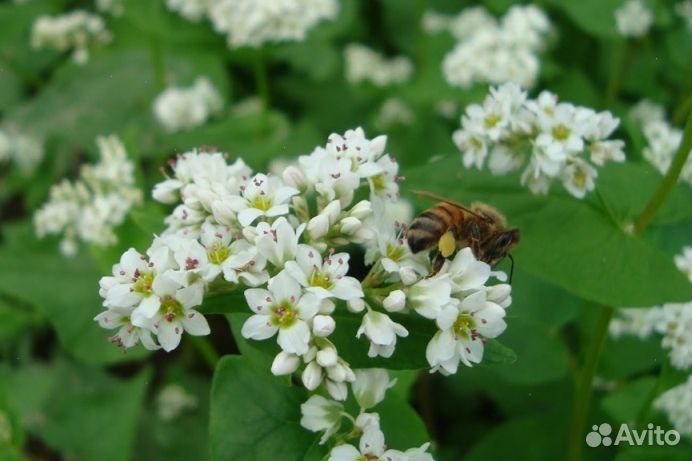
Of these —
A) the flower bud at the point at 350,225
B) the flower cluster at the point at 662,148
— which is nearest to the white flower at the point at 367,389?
the flower bud at the point at 350,225

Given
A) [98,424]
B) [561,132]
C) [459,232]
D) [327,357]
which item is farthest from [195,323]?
[98,424]

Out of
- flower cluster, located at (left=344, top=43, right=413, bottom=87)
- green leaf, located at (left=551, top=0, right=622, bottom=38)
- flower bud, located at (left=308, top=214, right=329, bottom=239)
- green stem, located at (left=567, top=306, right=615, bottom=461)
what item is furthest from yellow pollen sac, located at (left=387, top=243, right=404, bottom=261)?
flower cluster, located at (left=344, top=43, right=413, bottom=87)

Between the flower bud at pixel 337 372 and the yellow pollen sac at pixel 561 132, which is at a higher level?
the yellow pollen sac at pixel 561 132

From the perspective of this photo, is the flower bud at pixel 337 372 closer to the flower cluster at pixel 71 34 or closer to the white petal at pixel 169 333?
the white petal at pixel 169 333

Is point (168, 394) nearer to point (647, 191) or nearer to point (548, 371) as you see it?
point (548, 371)

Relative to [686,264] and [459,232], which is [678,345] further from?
[459,232]

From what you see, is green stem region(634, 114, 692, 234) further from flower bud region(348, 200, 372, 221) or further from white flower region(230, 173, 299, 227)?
white flower region(230, 173, 299, 227)
